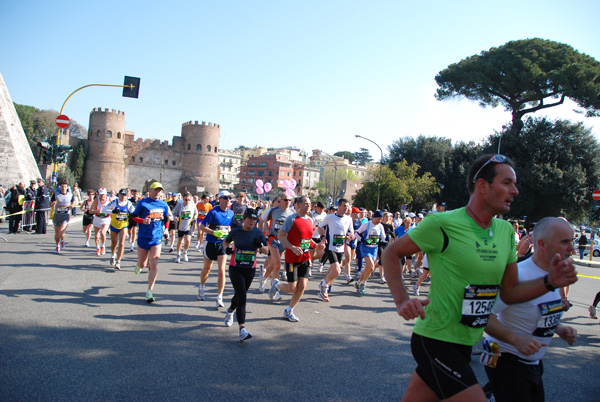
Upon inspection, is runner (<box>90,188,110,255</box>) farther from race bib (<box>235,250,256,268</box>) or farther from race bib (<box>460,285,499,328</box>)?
race bib (<box>460,285,499,328</box>)

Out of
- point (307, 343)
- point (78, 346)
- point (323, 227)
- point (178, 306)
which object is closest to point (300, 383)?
point (307, 343)

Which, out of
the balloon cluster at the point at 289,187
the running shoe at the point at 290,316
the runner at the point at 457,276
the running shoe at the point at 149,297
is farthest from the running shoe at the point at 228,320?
the balloon cluster at the point at 289,187

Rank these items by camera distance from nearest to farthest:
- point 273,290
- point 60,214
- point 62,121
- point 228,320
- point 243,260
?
point 243,260
point 228,320
point 273,290
point 60,214
point 62,121

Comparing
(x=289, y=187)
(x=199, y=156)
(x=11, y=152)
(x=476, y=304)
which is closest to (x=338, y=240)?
(x=476, y=304)

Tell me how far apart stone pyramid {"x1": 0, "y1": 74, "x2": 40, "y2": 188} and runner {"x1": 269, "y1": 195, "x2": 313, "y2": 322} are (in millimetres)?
24042

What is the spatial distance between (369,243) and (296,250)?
3459mm

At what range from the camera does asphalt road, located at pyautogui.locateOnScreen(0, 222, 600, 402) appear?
4.02m

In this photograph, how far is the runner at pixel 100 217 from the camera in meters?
11.6

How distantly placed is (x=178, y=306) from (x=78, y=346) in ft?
7.34

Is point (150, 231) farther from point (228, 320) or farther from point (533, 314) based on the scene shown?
point (533, 314)

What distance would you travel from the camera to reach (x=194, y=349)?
5.09m

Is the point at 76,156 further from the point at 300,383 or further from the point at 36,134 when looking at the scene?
the point at 300,383

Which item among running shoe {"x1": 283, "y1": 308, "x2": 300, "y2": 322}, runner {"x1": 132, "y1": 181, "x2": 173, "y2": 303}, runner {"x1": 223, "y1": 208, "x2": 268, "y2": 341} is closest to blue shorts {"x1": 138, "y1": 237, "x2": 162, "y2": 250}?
runner {"x1": 132, "y1": 181, "x2": 173, "y2": 303}

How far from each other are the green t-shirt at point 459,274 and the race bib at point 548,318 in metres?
0.56
